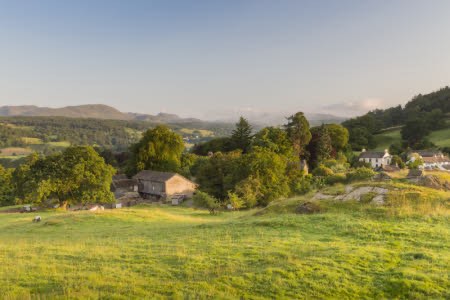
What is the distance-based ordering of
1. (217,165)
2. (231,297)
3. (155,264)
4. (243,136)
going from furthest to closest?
1. (243,136)
2. (217,165)
3. (155,264)
4. (231,297)

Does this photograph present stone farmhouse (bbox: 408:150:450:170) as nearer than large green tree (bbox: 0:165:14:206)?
No

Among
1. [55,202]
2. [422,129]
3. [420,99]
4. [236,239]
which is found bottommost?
[55,202]

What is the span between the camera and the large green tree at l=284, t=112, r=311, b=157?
66750 millimetres

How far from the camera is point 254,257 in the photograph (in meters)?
9.79

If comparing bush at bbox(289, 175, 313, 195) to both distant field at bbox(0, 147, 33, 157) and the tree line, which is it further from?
distant field at bbox(0, 147, 33, 157)

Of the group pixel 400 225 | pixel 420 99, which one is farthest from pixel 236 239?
pixel 420 99

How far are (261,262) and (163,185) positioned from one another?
4673 cm

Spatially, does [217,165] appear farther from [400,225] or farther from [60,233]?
[400,225]

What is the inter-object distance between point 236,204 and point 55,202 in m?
24.8

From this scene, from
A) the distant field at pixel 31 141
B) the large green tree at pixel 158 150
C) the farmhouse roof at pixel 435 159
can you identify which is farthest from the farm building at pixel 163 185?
the distant field at pixel 31 141

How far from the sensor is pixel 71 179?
39812 mm

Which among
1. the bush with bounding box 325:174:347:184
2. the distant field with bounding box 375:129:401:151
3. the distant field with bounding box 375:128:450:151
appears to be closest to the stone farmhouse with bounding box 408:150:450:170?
the distant field with bounding box 375:128:450:151

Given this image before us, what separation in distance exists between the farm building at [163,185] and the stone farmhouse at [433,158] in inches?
1829

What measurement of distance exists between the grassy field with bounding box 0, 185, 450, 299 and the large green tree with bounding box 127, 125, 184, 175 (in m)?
48.8
